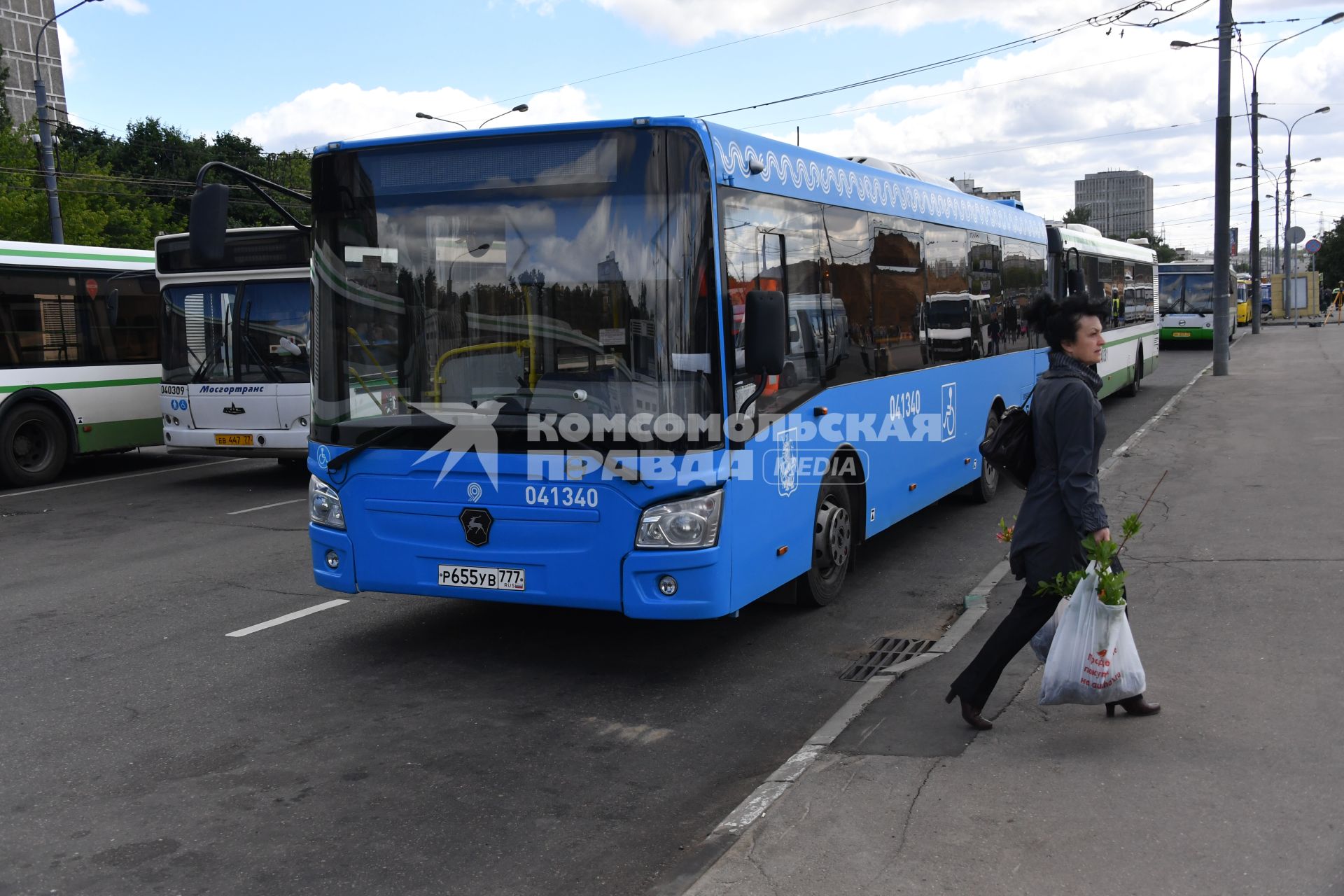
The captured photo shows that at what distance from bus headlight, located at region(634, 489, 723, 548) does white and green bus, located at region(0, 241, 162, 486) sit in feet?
38.5

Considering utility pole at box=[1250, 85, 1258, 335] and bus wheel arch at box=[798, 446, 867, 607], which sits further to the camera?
utility pole at box=[1250, 85, 1258, 335]

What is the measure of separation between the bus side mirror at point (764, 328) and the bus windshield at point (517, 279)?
0.83 ft

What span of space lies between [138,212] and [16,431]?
31104 mm

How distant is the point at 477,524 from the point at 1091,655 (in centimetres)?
304

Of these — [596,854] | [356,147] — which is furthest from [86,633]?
[596,854]

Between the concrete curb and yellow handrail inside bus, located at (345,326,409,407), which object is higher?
yellow handrail inside bus, located at (345,326,409,407)

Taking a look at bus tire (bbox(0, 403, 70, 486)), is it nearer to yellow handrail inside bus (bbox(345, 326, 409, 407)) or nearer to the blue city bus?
the blue city bus

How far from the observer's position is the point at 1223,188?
2345 cm

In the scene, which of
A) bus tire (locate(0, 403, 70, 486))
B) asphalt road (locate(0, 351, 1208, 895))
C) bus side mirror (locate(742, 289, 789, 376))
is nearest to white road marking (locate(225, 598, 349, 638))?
asphalt road (locate(0, 351, 1208, 895))

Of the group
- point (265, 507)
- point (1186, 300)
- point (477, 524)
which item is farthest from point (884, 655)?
point (1186, 300)

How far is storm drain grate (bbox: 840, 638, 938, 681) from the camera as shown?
6.36 m

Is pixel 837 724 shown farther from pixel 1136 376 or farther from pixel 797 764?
pixel 1136 376

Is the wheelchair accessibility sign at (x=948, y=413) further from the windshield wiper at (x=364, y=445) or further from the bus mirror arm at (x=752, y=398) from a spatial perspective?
the windshield wiper at (x=364, y=445)

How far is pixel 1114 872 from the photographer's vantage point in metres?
3.74
